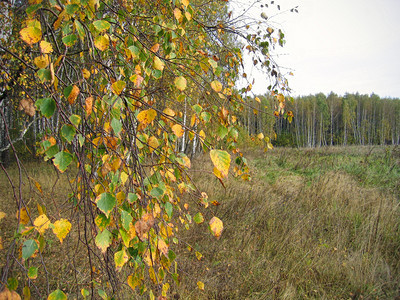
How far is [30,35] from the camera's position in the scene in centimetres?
71

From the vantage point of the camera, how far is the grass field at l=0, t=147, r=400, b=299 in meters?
2.45

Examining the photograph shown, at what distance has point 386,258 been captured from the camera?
2904 mm

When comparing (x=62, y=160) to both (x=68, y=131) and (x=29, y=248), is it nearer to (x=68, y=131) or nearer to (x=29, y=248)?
(x=68, y=131)

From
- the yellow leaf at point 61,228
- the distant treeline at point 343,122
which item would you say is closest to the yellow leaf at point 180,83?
the yellow leaf at point 61,228

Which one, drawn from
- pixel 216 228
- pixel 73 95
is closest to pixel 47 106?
pixel 73 95

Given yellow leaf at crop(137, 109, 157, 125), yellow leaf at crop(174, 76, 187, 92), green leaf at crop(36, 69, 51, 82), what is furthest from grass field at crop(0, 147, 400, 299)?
green leaf at crop(36, 69, 51, 82)

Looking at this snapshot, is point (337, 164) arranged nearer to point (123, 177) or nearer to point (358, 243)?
point (358, 243)

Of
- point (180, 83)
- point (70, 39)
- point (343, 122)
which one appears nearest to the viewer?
point (70, 39)

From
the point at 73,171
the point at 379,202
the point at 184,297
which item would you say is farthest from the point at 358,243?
the point at 73,171

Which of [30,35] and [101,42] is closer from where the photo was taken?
[30,35]

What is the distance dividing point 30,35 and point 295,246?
323 cm

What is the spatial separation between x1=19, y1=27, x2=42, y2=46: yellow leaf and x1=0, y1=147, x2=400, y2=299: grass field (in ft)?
3.45

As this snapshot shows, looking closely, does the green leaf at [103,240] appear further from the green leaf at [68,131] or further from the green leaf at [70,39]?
the green leaf at [70,39]

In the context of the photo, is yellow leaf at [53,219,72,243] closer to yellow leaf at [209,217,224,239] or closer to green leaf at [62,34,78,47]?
yellow leaf at [209,217,224,239]
